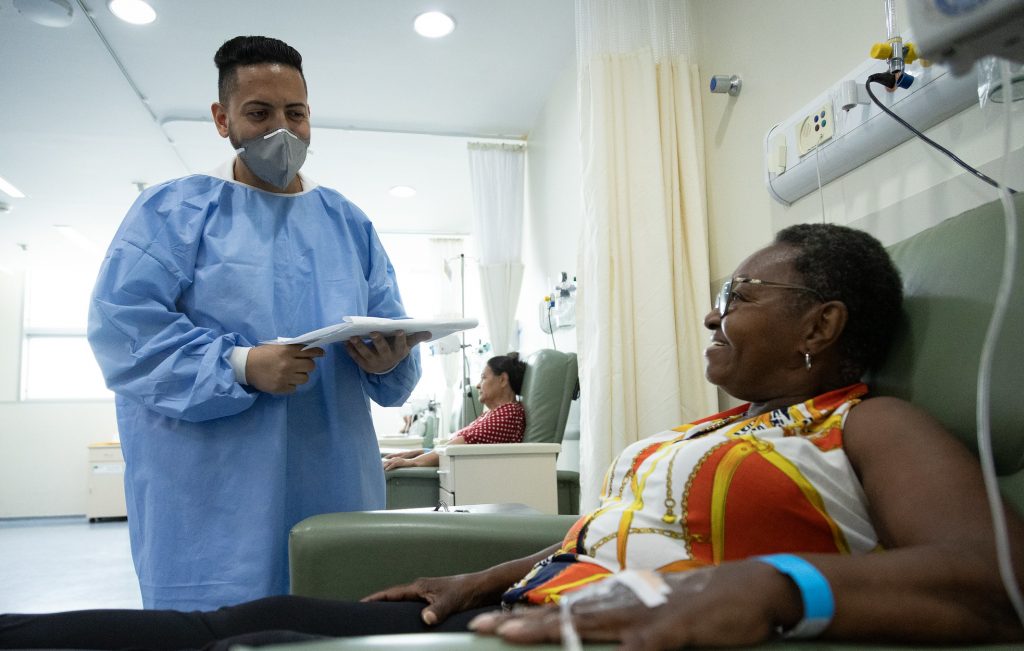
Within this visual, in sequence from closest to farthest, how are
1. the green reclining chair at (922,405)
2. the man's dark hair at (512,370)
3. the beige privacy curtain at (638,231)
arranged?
the green reclining chair at (922,405) → the beige privacy curtain at (638,231) → the man's dark hair at (512,370)

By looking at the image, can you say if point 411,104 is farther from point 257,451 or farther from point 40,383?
point 40,383

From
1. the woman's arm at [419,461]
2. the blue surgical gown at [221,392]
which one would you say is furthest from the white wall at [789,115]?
the woman's arm at [419,461]

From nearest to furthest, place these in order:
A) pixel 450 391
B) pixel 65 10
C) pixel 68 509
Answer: pixel 65 10
pixel 450 391
pixel 68 509

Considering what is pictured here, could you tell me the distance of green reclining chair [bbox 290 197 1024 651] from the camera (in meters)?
0.77

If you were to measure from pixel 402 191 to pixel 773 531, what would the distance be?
16.4 ft

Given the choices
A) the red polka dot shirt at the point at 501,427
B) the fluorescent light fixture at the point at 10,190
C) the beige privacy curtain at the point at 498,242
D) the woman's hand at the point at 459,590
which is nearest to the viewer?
the woman's hand at the point at 459,590

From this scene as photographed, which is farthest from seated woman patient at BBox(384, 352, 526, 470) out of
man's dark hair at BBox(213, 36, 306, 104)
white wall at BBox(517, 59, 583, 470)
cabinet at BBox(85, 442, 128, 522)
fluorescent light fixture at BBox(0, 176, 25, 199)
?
cabinet at BBox(85, 442, 128, 522)

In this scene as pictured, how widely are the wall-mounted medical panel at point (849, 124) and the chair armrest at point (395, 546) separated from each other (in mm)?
1057

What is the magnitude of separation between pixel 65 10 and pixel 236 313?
8.49ft

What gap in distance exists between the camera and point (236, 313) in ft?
4.42

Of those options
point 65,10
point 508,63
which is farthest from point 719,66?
point 65,10

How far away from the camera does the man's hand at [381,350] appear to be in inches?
53.5

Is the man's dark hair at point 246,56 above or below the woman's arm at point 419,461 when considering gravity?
above

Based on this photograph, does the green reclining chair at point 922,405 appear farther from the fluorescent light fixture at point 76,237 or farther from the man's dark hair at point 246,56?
the fluorescent light fixture at point 76,237
